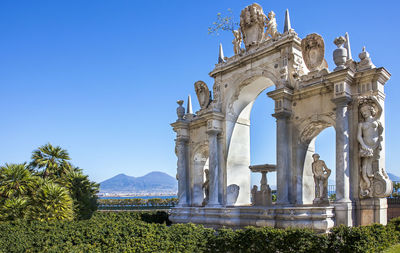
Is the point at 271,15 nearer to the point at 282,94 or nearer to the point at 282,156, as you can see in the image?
the point at 282,94

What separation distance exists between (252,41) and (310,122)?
6302mm

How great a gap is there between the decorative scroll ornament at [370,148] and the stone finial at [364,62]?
136cm

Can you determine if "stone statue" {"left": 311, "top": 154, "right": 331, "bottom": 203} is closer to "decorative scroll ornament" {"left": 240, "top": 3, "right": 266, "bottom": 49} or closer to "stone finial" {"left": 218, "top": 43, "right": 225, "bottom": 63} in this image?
"decorative scroll ornament" {"left": 240, "top": 3, "right": 266, "bottom": 49}

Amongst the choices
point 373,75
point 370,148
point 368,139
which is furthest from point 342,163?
point 373,75

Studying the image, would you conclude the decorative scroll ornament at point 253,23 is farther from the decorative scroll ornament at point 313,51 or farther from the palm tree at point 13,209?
the palm tree at point 13,209

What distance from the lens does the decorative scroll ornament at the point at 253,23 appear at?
64.3 feet

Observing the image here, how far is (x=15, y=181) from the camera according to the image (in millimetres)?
18469

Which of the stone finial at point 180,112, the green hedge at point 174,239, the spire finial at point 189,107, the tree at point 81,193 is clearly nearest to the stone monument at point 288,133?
the stone finial at point 180,112

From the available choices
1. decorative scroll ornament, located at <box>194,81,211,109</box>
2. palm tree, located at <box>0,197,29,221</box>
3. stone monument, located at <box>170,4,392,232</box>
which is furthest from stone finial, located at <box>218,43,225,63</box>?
palm tree, located at <box>0,197,29,221</box>

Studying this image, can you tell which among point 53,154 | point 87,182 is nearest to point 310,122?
point 87,182

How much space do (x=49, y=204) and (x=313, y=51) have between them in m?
15.3

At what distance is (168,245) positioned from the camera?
11.3 m

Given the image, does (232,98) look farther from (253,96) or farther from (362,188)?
(362,188)

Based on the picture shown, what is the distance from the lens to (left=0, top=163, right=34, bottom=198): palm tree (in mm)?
18047
